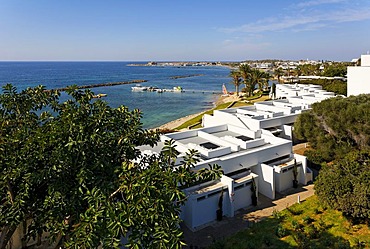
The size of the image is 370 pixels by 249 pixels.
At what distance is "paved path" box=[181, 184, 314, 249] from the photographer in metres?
15.3

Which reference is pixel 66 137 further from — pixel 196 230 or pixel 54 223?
pixel 196 230

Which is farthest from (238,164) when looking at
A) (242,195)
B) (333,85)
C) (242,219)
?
(333,85)

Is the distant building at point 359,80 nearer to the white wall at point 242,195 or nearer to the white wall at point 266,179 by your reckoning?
the white wall at point 266,179

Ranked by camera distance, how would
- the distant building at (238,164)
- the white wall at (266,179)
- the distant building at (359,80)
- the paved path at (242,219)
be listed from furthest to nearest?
the distant building at (359,80)
the white wall at (266,179)
the distant building at (238,164)
the paved path at (242,219)

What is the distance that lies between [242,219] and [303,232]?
3.35 metres

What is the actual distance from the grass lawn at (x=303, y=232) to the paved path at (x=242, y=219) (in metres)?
0.65

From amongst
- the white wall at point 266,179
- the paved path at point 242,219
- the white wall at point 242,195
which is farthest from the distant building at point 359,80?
the white wall at point 242,195

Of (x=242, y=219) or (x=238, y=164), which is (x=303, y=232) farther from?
(x=238, y=164)

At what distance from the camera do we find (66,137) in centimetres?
736

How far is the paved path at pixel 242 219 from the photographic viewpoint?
601 inches

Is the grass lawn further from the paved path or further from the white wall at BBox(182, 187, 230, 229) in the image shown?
the white wall at BBox(182, 187, 230, 229)

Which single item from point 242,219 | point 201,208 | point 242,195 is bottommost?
point 242,219

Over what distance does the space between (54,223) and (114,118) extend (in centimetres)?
311

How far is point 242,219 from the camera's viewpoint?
17188mm
